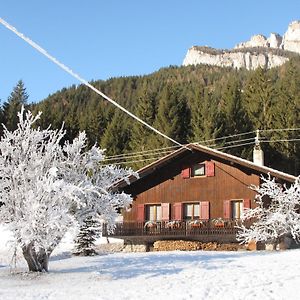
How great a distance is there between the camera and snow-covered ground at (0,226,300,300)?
11289mm

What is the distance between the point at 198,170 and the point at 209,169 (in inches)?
30.9

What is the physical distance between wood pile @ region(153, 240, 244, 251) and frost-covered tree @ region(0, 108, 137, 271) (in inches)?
396

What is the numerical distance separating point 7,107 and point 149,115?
16.5 metres

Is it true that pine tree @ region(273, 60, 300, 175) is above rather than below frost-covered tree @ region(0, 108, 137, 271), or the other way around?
above

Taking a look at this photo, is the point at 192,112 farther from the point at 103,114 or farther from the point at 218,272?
the point at 218,272

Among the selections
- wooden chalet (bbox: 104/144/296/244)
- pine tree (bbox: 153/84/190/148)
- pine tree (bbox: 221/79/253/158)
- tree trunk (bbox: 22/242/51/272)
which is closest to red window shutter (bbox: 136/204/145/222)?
wooden chalet (bbox: 104/144/296/244)

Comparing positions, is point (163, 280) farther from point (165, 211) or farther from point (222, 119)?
point (222, 119)

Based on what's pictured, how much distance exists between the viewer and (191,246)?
25.0 meters

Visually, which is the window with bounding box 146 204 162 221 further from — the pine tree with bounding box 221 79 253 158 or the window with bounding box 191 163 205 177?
the pine tree with bounding box 221 79 253 158

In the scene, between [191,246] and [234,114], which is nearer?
[191,246]

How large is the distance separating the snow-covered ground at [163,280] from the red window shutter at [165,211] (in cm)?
1016

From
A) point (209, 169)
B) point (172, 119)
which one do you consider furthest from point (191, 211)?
point (172, 119)

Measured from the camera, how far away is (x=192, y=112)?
4419cm

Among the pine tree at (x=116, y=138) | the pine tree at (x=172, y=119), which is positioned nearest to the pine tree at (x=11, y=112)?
the pine tree at (x=116, y=138)
